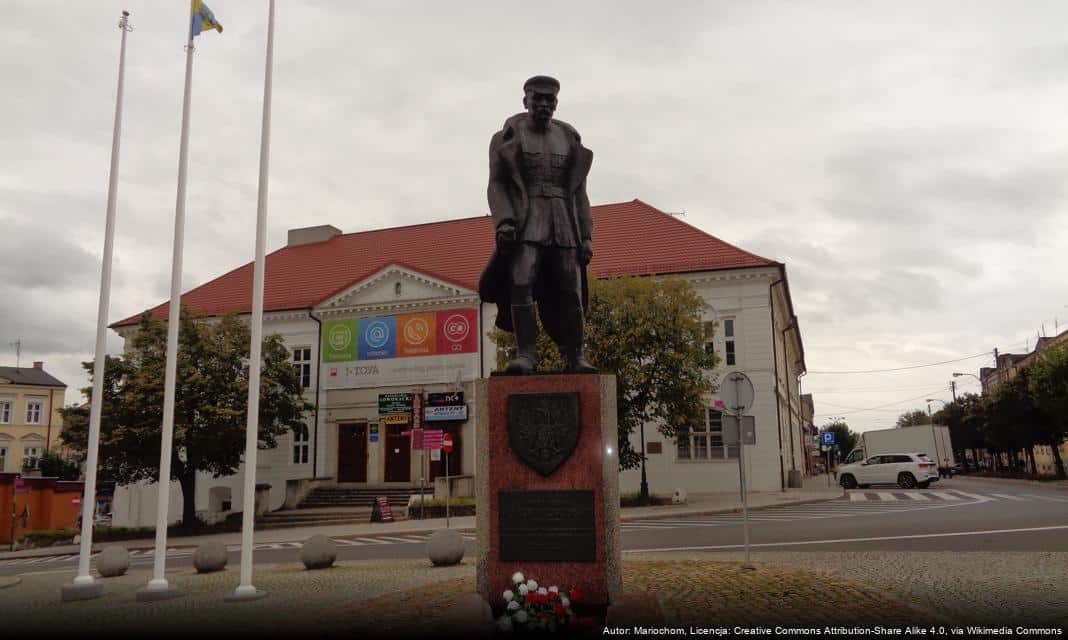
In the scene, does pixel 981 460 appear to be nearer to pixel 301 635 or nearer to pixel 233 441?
pixel 233 441

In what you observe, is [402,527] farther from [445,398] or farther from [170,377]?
[170,377]

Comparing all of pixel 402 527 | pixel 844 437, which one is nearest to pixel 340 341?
pixel 402 527

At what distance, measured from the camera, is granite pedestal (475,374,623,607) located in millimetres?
6758

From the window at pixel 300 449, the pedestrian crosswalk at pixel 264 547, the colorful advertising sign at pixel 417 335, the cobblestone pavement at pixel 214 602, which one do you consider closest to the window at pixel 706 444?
the colorful advertising sign at pixel 417 335

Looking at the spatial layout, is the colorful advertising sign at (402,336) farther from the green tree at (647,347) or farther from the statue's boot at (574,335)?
the statue's boot at (574,335)

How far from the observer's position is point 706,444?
33344 millimetres

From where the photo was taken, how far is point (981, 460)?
9038 cm

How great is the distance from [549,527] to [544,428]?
2.65 feet

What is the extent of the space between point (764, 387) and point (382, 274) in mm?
16839

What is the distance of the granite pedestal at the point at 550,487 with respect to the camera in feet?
22.2

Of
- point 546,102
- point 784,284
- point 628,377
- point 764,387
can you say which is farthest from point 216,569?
point 784,284

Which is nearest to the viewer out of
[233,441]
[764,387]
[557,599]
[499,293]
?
[557,599]

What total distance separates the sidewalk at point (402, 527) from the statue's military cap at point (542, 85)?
16.7 meters

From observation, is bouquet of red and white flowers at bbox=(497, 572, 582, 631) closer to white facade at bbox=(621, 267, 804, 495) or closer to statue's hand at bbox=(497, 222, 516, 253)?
statue's hand at bbox=(497, 222, 516, 253)
